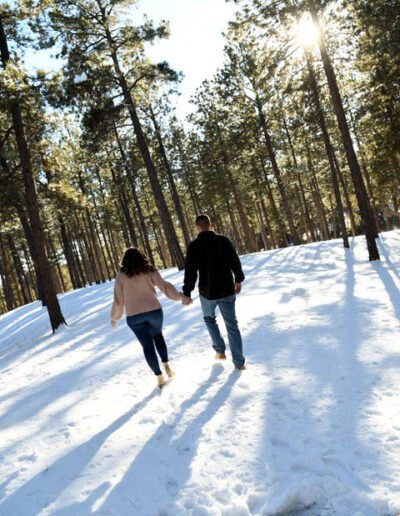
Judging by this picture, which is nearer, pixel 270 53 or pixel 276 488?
pixel 276 488

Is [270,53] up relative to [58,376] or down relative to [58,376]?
up

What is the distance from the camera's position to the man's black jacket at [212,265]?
4.85 metres

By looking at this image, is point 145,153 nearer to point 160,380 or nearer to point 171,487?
point 160,380

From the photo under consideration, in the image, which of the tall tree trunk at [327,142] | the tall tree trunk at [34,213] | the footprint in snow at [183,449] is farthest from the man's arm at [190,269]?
the tall tree trunk at [327,142]

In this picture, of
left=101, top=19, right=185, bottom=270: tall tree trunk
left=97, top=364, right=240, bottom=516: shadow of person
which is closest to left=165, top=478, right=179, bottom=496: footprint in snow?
left=97, top=364, right=240, bottom=516: shadow of person

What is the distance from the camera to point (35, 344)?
31.8 ft

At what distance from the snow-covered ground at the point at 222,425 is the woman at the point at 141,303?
615 mm

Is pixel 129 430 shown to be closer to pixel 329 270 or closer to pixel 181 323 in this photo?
pixel 181 323

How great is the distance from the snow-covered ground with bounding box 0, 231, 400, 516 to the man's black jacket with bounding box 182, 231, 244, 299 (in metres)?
1.22

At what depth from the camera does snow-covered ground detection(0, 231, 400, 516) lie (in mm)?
2676

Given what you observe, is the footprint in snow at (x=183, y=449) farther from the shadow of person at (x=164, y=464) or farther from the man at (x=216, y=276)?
the man at (x=216, y=276)

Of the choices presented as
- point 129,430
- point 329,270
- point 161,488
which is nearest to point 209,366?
point 129,430

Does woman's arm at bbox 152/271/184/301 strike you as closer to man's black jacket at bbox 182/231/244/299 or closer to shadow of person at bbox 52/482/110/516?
man's black jacket at bbox 182/231/244/299

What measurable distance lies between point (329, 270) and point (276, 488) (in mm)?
9761
